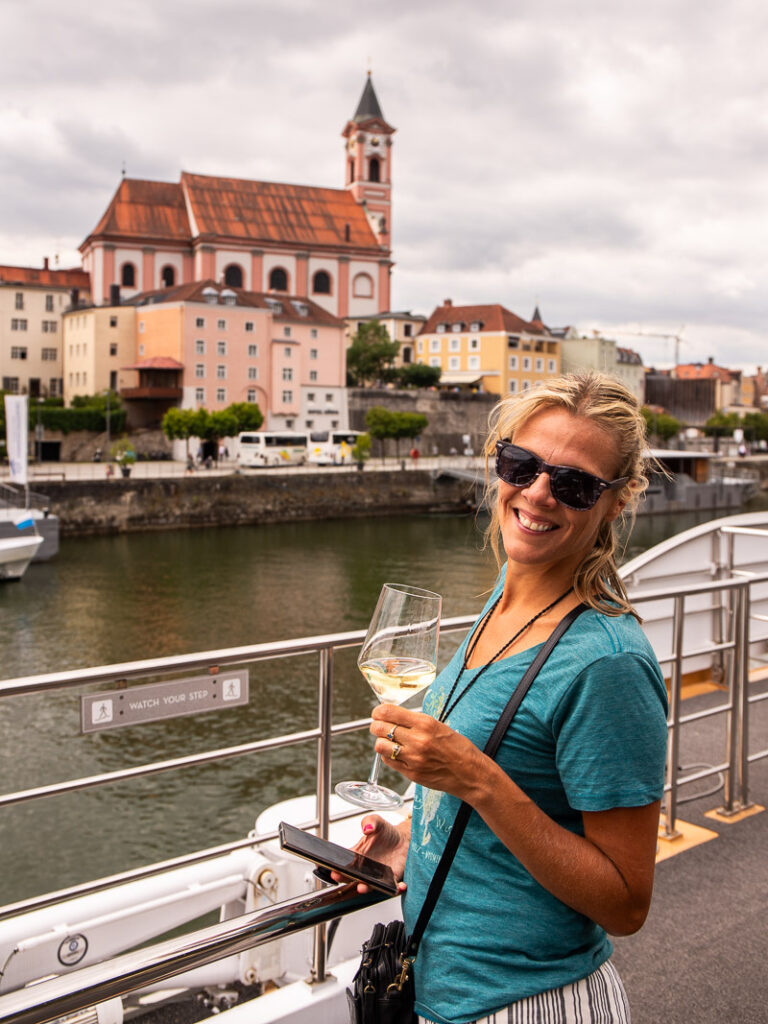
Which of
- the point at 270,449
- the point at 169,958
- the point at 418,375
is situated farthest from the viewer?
the point at 418,375

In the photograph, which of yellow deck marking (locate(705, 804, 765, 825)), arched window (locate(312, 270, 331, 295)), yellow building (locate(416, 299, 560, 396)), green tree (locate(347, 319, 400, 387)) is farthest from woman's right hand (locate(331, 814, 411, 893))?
yellow building (locate(416, 299, 560, 396))

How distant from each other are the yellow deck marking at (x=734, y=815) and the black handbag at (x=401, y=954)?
2838 millimetres

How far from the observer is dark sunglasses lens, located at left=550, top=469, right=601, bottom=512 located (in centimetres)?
148

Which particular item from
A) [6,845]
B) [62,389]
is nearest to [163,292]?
[62,389]

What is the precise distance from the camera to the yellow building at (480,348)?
8062cm

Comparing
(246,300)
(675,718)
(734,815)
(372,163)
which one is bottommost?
(734,815)

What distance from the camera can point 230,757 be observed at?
2.78m

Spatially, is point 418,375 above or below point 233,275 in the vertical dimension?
below

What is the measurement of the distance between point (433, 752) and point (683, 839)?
9.38 ft

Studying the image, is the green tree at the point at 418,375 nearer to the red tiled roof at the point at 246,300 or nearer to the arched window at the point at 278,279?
the red tiled roof at the point at 246,300

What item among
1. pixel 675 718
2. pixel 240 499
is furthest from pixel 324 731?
pixel 240 499

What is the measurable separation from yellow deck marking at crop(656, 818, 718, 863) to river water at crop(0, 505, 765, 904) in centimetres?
179

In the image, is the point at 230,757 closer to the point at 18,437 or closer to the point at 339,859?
the point at 339,859

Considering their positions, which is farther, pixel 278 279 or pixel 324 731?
pixel 278 279
